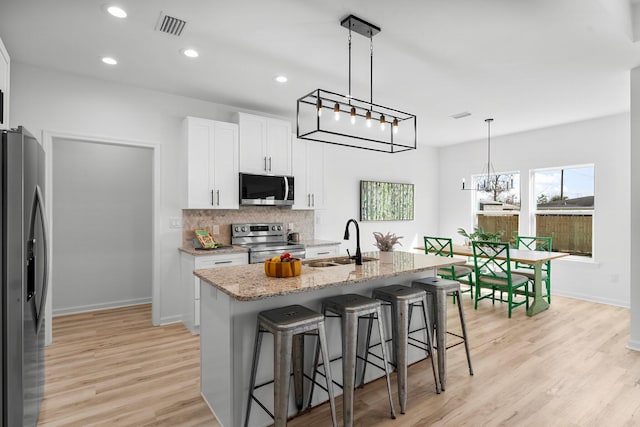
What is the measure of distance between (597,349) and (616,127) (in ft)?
10.8

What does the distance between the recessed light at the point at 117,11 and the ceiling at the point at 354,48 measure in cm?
4

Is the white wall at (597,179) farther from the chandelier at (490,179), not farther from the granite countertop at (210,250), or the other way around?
the granite countertop at (210,250)

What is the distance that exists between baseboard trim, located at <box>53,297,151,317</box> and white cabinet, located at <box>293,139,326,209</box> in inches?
102

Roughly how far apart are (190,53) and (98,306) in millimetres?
3592

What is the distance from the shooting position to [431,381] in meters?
2.77

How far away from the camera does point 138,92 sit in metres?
3.95

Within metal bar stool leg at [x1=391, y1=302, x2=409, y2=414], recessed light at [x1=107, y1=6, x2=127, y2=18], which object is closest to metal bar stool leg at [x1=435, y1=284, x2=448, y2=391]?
metal bar stool leg at [x1=391, y1=302, x2=409, y2=414]

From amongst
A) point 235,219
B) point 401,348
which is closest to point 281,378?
point 401,348

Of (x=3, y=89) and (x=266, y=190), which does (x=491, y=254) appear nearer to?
(x=266, y=190)

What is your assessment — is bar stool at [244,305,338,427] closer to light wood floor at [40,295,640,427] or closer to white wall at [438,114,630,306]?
light wood floor at [40,295,640,427]

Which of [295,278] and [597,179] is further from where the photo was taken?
[597,179]

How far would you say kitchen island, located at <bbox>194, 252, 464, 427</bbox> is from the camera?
2061mm

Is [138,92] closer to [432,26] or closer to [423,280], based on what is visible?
[432,26]

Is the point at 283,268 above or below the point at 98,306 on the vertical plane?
above
